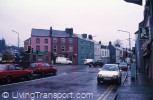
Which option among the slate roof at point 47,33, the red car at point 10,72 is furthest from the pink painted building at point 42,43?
the red car at point 10,72

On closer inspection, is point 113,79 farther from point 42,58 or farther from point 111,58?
point 111,58

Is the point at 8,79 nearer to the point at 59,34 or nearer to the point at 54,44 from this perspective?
the point at 54,44

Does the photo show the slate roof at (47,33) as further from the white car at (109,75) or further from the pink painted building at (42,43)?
the white car at (109,75)

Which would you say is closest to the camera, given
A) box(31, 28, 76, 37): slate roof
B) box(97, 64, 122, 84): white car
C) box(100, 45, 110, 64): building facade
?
box(97, 64, 122, 84): white car

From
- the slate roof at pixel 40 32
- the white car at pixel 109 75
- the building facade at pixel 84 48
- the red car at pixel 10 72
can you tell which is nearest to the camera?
the red car at pixel 10 72

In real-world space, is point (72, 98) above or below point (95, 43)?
below

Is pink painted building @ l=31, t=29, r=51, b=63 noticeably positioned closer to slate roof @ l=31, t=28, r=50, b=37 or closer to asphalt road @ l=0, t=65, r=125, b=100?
slate roof @ l=31, t=28, r=50, b=37

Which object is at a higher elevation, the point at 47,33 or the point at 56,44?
the point at 47,33

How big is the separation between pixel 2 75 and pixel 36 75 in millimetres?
10209

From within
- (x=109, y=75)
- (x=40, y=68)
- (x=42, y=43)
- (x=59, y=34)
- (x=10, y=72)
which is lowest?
(x=109, y=75)

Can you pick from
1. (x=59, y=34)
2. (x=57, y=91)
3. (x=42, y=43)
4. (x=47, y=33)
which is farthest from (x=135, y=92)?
(x=59, y=34)

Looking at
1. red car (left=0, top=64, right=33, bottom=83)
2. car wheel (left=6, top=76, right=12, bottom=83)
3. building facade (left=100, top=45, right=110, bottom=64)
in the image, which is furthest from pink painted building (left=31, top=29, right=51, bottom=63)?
car wheel (left=6, top=76, right=12, bottom=83)

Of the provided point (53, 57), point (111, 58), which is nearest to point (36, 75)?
point (53, 57)

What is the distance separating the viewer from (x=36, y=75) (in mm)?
30625
